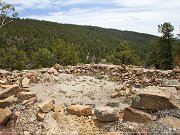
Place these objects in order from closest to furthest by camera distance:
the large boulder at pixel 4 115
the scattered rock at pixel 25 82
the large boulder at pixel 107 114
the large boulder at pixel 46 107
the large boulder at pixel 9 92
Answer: the large boulder at pixel 107 114
the large boulder at pixel 46 107
the large boulder at pixel 4 115
the large boulder at pixel 9 92
the scattered rock at pixel 25 82

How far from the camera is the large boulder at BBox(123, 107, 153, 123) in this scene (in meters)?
11.0

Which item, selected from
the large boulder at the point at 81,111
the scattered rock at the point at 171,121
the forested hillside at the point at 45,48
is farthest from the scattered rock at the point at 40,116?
the forested hillside at the point at 45,48

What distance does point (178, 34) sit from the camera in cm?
5284

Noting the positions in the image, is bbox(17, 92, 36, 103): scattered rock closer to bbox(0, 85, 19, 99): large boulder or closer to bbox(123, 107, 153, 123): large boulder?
A: bbox(0, 85, 19, 99): large boulder

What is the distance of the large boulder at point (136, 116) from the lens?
11.0 m

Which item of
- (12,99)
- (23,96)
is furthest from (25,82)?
(12,99)

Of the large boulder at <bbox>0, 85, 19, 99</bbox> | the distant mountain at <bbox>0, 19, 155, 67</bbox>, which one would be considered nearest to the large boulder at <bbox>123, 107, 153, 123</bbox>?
the large boulder at <bbox>0, 85, 19, 99</bbox>

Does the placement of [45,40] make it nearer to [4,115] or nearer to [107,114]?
[4,115]

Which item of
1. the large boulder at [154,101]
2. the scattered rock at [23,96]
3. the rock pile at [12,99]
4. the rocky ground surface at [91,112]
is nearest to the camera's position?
the rocky ground surface at [91,112]

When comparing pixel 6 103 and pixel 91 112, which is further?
pixel 6 103

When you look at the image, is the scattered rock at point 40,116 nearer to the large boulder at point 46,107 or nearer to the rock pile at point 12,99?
the large boulder at point 46,107

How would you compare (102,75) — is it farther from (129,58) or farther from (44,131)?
(129,58)

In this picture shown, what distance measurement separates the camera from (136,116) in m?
11.3

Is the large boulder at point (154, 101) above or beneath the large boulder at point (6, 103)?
above
